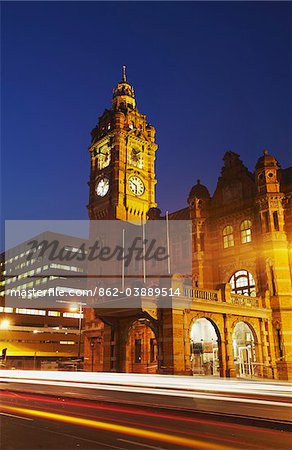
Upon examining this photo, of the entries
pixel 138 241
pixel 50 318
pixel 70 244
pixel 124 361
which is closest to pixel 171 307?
pixel 124 361

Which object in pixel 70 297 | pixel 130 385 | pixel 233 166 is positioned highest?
pixel 233 166

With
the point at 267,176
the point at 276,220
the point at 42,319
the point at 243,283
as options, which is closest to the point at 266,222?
the point at 276,220

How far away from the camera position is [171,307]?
2662cm

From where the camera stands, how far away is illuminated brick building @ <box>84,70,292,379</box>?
28.0 meters

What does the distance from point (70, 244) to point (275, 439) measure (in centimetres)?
11008

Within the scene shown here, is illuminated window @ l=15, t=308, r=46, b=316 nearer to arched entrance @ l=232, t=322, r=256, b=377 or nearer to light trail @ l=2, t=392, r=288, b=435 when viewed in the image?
A: arched entrance @ l=232, t=322, r=256, b=377

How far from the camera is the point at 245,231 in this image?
3922cm

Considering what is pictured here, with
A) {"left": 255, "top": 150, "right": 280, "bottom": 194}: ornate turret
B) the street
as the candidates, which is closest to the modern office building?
{"left": 255, "top": 150, "right": 280, "bottom": 194}: ornate turret

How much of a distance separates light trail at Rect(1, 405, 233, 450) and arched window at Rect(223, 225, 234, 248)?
3039 centimetres

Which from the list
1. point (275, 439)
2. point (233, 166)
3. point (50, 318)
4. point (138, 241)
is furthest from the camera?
point (50, 318)

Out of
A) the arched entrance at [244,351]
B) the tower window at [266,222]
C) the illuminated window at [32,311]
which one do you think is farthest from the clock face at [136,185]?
the illuminated window at [32,311]

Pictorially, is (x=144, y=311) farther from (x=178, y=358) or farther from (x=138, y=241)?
(x=138, y=241)

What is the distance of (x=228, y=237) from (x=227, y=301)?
11.2 metres

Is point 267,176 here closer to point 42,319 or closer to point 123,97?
point 123,97
